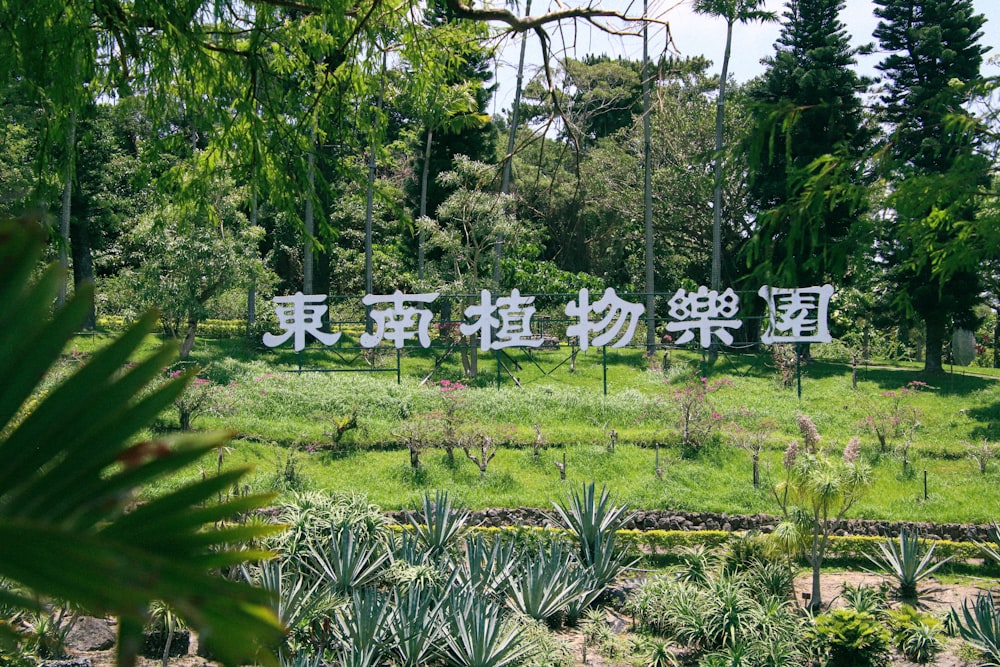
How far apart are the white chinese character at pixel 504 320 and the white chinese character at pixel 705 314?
2.87m

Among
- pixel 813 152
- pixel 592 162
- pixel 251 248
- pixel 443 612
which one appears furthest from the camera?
pixel 592 162

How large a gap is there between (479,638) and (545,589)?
150 centimetres

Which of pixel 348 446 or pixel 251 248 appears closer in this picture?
pixel 348 446

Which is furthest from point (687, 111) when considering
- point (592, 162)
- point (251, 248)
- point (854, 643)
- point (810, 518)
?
point (854, 643)

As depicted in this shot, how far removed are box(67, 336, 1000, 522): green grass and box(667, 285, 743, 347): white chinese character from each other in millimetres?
1270

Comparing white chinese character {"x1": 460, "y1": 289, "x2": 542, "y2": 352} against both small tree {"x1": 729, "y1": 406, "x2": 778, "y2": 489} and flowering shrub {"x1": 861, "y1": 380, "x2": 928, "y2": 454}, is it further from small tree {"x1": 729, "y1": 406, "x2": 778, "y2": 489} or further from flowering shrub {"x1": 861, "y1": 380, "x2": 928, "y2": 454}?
flowering shrub {"x1": 861, "y1": 380, "x2": 928, "y2": 454}

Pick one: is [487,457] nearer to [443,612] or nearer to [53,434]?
[443,612]

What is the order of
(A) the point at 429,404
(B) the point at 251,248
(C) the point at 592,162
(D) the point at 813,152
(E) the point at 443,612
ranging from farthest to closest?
(C) the point at 592,162 < (D) the point at 813,152 < (B) the point at 251,248 < (A) the point at 429,404 < (E) the point at 443,612

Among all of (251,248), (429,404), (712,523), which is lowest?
(712,523)

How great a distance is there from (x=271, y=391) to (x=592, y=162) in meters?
13.1

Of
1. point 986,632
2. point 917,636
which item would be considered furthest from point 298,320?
point 986,632

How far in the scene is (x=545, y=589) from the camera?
7469 mm

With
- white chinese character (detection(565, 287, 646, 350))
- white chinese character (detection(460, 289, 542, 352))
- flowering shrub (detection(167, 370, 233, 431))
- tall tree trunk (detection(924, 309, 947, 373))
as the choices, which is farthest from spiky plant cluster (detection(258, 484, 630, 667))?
tall tree trunk (detection(924, 309, 947, 373))

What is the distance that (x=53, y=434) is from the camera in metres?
0.64
